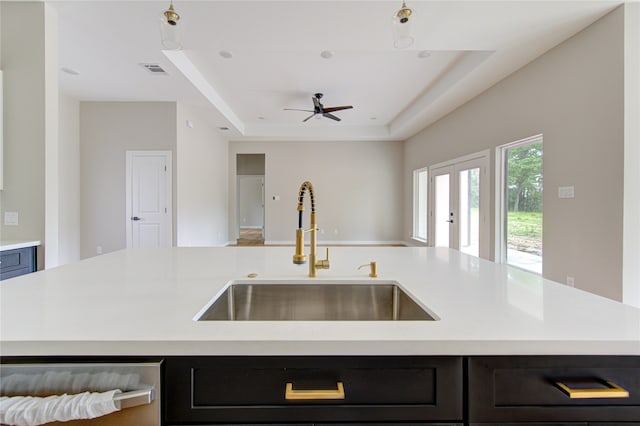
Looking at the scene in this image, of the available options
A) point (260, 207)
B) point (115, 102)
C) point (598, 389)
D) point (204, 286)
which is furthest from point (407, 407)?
point (260, 207)

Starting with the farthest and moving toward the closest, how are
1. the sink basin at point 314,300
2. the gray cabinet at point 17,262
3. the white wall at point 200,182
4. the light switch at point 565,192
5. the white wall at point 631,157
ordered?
the white wall at point 200,182, the light switch at point 565,192, the white wall at point 631,157, the gray cabinet at point 17,262, the sink basin at point 314,300

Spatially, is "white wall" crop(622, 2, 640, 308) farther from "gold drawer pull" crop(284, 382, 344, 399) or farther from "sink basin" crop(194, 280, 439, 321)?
"gold drawer pull" crop(284, 382, 344, 399)

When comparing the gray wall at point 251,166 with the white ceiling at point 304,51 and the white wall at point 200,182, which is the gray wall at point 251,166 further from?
the white ceiling at point 304,51

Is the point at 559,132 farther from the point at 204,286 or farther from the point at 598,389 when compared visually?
the point at 204,286

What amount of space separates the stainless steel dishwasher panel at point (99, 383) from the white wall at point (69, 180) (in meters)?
4.86

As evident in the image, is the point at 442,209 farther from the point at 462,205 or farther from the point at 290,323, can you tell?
the point at 290,323

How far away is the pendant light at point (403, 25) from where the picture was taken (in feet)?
5.26

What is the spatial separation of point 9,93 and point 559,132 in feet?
16.2

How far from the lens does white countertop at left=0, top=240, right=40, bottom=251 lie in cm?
213

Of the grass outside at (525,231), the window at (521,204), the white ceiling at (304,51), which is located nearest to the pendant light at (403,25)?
the white ceiling at (304,51)

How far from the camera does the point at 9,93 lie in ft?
7.79

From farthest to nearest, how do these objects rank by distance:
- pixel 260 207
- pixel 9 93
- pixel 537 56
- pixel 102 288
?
pixel 260 207
pixel 537 56
pixel 9 93
pixel 102 288

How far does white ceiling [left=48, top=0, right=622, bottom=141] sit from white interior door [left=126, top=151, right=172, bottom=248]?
3.27 feet

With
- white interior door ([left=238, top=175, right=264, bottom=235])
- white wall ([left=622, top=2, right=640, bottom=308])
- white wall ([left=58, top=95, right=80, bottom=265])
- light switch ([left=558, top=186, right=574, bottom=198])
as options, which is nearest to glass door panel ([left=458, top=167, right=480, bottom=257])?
light switch ([left=558, top=186, right=574, bottom=198])
